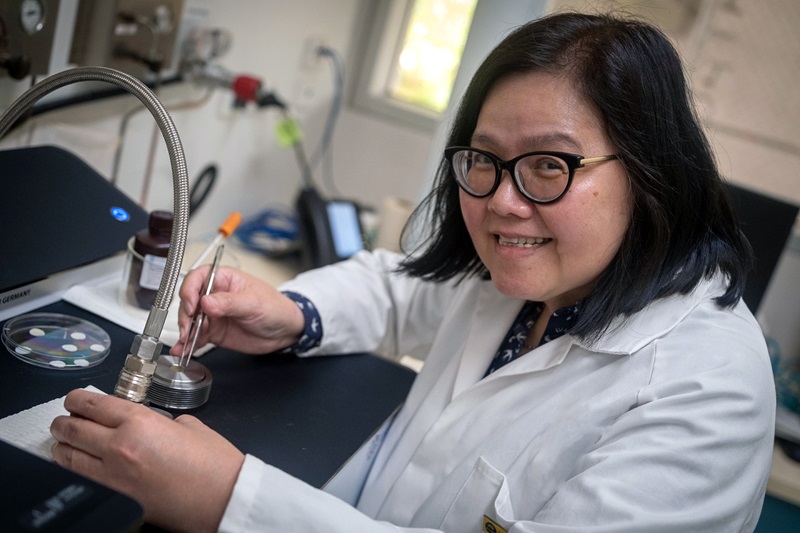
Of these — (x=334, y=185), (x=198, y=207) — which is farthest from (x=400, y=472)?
(x=334, y=185)

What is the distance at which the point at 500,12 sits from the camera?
1324 millimetres

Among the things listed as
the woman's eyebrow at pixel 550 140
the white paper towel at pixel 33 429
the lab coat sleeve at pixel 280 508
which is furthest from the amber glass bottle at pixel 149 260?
the woman's eyebrow at pixel 550 140

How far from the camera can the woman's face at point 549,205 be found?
34.0 inches

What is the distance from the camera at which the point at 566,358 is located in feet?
3.16

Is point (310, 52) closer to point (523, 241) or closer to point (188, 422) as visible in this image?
point (523, 241)

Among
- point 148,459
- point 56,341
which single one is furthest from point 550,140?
point 56,341

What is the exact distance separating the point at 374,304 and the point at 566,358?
401mm

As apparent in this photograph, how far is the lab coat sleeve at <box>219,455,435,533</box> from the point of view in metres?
0.72

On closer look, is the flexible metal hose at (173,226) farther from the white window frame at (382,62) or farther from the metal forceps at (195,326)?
the white window frame at (382,62)

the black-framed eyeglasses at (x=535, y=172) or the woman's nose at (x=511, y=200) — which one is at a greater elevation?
the black-framed eyeglasses at (x=535, y=172)

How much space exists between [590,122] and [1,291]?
2.35ft

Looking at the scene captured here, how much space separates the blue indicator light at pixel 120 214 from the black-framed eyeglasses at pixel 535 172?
1.71 feet

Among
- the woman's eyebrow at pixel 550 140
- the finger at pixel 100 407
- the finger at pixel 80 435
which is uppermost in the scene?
the woman's eyebrow at pixel 550 140

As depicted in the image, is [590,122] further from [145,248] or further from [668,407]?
[145,248]
